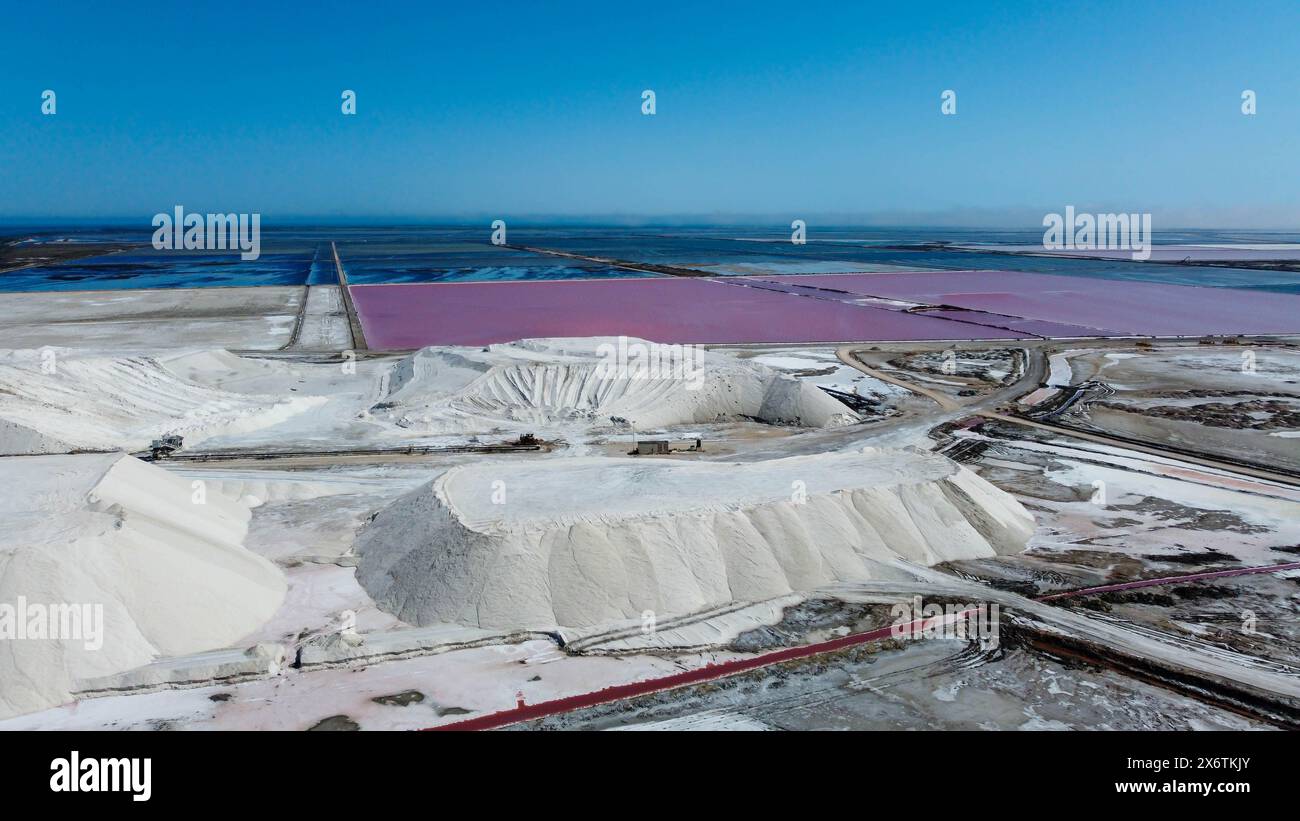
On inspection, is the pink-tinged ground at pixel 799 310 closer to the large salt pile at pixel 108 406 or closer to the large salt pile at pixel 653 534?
the large salt pile at pixel 108 406

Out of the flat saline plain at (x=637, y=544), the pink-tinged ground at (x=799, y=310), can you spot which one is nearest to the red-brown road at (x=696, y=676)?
the flat saline plain at (x=637, y=544)

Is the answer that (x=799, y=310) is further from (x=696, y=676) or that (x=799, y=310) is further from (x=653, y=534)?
(x=696, y=676)

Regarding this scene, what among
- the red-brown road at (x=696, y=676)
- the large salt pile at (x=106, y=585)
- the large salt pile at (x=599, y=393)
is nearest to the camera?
the red-brown road at (x=696, y=676)

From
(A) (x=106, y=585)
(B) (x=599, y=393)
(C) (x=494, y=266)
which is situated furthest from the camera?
(C) (x=494, y=266)

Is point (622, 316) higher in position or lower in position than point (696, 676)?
higher

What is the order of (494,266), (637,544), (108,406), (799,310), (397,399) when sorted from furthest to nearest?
(494,266) < (799,310) < (397,399) < (108,406) < (637,544)

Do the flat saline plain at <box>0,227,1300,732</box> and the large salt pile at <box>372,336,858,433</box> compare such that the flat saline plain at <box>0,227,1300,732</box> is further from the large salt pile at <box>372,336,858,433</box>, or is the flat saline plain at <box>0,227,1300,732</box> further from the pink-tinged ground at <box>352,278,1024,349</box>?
the pink-tinged ground at <box>352,278,1024,349</box>

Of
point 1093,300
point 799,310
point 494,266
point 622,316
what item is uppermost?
point 494,266

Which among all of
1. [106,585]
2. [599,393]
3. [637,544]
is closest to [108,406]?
[599,393]
